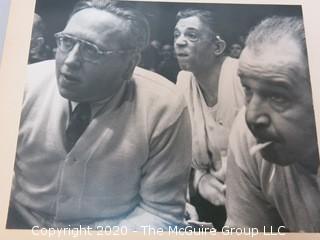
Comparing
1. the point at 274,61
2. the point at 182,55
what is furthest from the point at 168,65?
the point at 274,61

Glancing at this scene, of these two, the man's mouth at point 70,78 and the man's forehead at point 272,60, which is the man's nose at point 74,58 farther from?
the man's forehead at point 272,60

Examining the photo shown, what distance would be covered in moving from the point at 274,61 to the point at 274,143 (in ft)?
0.64

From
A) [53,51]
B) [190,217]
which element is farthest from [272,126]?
[53,51]

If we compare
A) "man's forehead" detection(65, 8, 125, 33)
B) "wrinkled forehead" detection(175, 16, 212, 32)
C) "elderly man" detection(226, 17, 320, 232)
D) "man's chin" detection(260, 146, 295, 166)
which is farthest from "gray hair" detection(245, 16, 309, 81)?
"man's forehead" detection(65, 8, 125, 33)

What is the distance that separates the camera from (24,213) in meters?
0.87

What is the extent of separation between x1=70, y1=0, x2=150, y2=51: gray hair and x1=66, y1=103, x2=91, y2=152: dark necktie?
0.18m

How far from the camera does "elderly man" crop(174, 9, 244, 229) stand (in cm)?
90

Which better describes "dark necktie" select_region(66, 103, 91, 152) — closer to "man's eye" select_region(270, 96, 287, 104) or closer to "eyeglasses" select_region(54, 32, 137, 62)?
"eyeglasses" select_region(54, 32, 137, 62)

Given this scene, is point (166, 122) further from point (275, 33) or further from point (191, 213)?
point (275, 33)

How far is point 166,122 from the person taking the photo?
0.94 metres

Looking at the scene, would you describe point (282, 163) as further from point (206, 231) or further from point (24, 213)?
point (24, 213)

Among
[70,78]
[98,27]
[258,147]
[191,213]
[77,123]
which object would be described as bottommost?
[191,213]

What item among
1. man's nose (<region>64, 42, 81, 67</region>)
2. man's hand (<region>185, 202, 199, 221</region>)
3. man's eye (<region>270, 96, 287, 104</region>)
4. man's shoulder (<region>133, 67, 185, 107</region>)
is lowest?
man's hand (<region>185, 202, 199, 221</region>)

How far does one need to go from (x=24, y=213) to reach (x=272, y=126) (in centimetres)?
55
